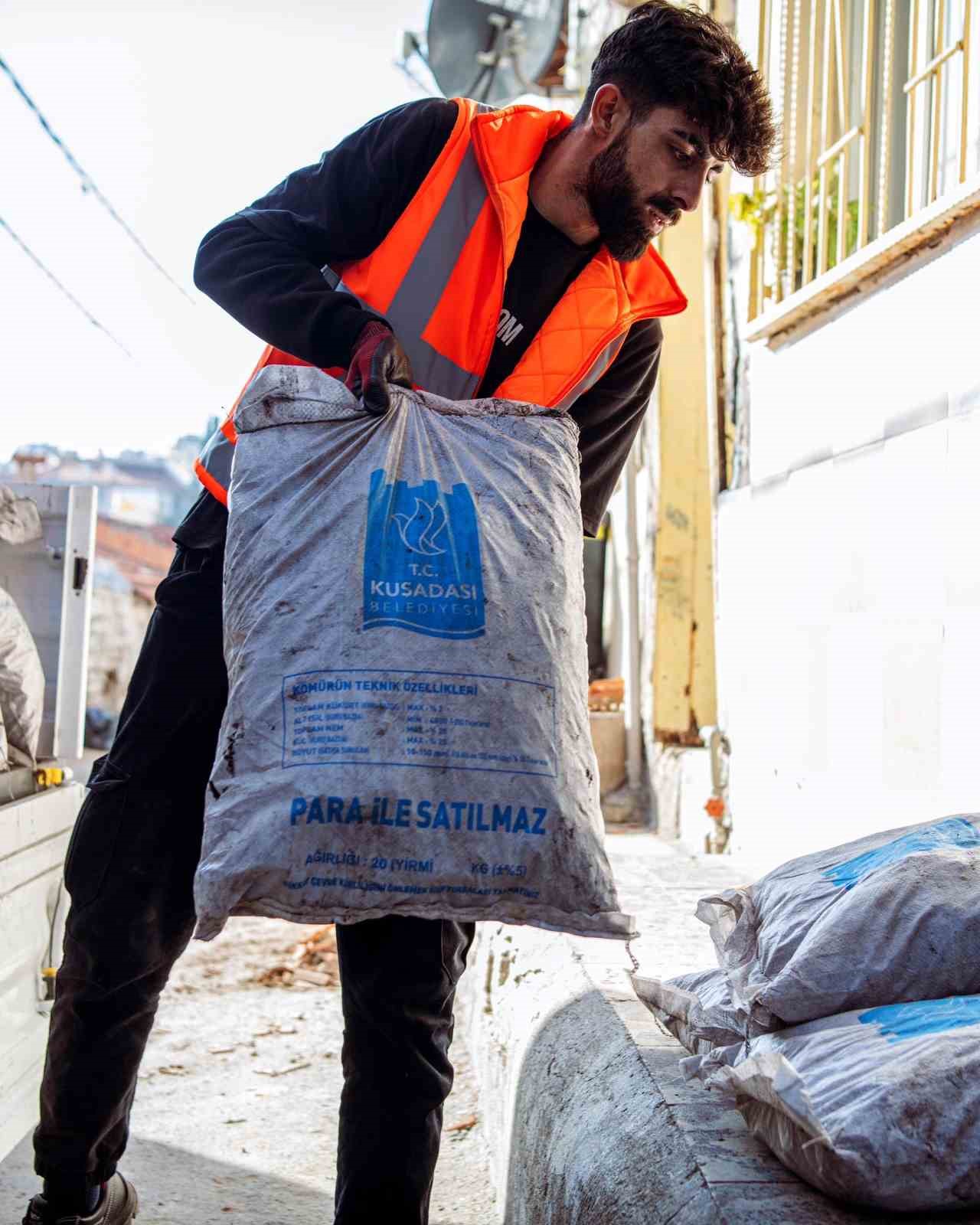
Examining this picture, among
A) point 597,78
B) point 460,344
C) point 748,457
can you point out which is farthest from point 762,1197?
point 748,457

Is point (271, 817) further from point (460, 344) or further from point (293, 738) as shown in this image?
point (460, 344)

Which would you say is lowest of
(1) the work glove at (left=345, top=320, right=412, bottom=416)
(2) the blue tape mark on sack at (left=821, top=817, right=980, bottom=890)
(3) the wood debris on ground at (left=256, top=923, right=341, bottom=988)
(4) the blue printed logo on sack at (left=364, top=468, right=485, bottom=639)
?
(3) the wood debris on ground at (left=256, top=923, right=341, bottom=988)

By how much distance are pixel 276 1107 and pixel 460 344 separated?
247 cm

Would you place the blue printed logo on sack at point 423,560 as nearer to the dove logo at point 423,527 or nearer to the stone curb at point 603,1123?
the dove logo at point 423,527

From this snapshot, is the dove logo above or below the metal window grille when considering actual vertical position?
below

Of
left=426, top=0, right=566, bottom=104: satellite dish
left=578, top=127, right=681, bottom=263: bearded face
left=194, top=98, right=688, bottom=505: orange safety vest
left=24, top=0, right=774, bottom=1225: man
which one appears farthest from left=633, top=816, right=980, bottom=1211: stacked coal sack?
left=426, top=0, right=566, bottom=104: satellite dish

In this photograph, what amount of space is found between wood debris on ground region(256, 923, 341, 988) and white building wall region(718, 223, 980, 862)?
1.70 meters

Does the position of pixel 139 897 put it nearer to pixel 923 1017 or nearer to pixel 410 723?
pixel 410 723

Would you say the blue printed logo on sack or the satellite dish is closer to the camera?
the blue printed logo on sack

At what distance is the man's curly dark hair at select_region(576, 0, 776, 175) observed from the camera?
1.98 metres

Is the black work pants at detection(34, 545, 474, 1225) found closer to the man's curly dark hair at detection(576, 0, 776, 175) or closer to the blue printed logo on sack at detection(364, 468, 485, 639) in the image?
the blue printed logo on sack at detection(364, 468, 485, 639)

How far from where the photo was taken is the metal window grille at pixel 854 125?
3.30 metres

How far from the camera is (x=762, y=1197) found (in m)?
1.38

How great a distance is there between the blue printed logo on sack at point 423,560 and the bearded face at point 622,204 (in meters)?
0.66
